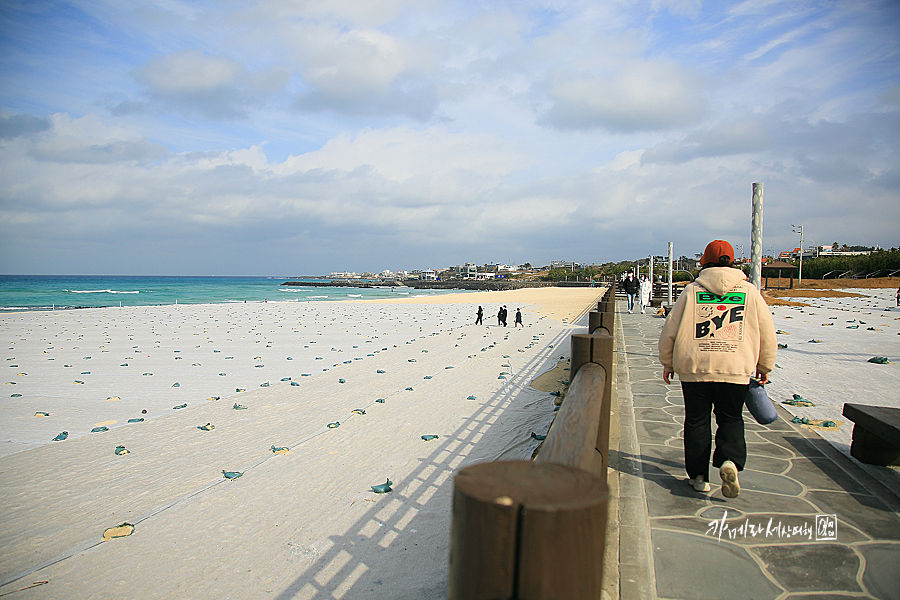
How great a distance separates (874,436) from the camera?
12.5ft

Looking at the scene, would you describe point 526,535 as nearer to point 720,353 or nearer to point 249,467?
point 720,353

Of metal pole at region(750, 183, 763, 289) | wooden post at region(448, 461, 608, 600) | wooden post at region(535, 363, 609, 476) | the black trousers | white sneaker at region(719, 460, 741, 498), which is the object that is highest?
metal pole at region(750, 183, 763, 289)

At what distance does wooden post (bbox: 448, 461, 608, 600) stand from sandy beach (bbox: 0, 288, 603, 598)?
254 centimetres

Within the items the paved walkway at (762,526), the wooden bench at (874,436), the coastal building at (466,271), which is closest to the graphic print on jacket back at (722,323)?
the paved walkway at (762,526)

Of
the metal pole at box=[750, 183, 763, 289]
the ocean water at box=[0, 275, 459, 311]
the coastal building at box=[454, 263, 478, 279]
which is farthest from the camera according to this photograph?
the coastal building at box=[454, 263, 478, 279]

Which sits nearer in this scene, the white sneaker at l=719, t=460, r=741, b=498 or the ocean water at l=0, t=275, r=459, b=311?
the white sneaker at l=719, t=460, r=741, b=498

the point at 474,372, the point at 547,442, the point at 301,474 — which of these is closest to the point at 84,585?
the point at 301,474

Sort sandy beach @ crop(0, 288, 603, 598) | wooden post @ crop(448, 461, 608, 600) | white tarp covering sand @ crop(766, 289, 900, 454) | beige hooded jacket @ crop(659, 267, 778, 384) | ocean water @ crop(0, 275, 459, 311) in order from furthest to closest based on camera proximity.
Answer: ocean water @ crop(0, 275, 459, 311) < white tarp covering sand @ crop(766, 289, 900, 454) < sandy beach @ crop(0, 288, 603, 598) < beige hooded jacket @ crop(659, 267, 778, 384) < wooden post @ crop(448, 461, 608, 600)

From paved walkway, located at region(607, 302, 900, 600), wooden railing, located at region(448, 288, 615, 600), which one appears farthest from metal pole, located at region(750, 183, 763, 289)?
wooden railing, located at region(448, 288, 615, 600)

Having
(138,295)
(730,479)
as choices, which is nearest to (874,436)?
(730,479)

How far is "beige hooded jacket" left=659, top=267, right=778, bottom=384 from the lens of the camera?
10.5ft

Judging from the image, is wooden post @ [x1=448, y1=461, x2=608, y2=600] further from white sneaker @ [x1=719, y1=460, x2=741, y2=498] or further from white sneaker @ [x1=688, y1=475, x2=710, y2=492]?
white sneaker @ [x1=688, y1=475, x2=710, y2=492]

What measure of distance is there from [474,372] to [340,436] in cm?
422

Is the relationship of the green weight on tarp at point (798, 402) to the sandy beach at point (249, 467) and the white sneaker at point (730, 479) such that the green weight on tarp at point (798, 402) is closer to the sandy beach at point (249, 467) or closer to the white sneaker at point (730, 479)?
the sandy beach at point (249, 467)
